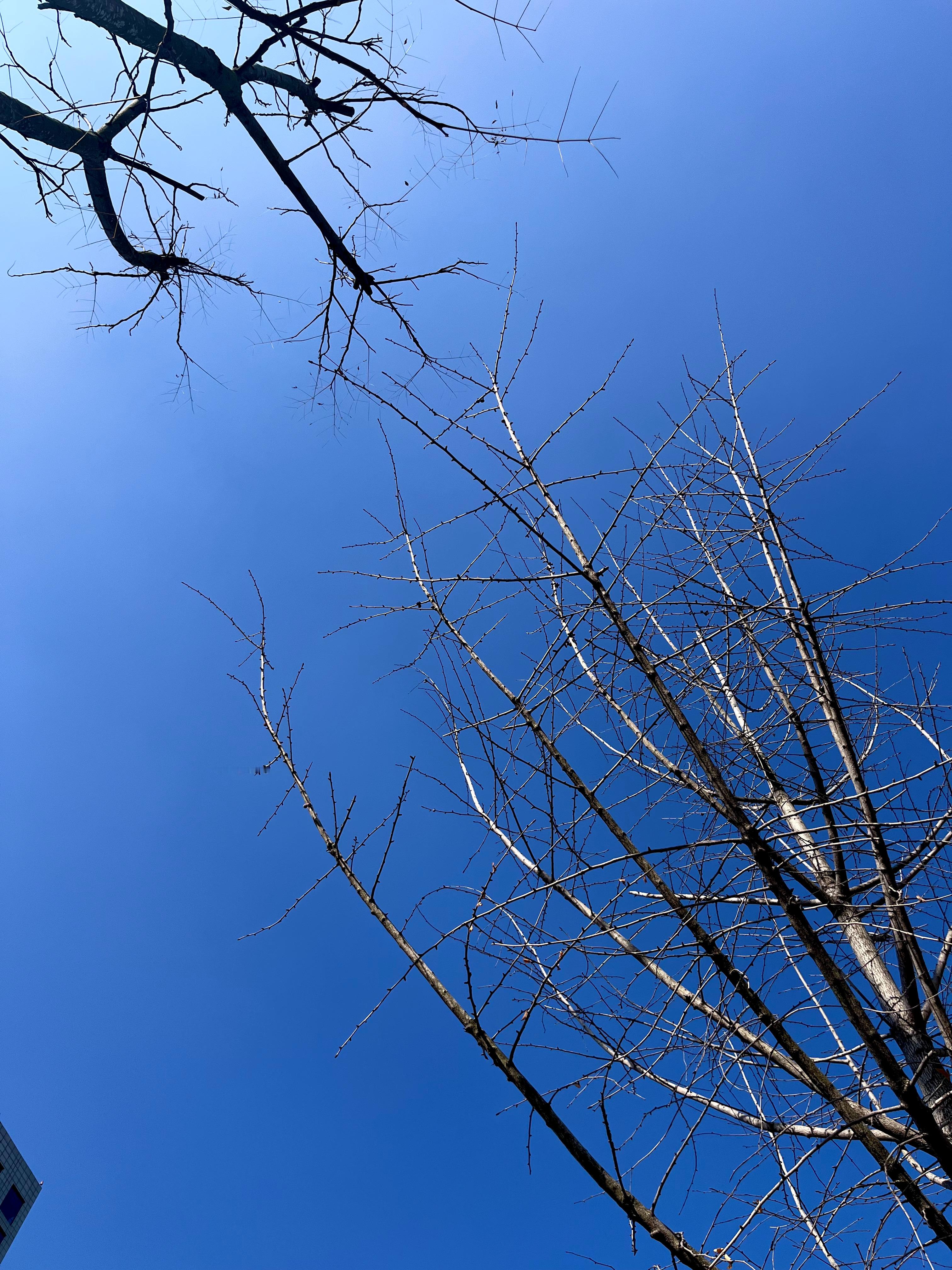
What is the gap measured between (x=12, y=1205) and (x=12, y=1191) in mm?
513

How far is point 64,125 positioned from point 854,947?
454 cm

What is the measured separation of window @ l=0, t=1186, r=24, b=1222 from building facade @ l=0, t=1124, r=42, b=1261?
0.01m

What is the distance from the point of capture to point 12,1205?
28781 millimetres

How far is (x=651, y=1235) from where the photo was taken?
168 centimetres

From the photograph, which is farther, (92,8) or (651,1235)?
(92,8)

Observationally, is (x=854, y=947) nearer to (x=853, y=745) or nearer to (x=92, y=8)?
(x=853, y=745)

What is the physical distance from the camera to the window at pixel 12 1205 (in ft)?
92.5

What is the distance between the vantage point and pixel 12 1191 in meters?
28.8

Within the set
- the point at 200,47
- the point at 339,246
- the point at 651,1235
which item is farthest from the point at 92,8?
the point at 651,1235

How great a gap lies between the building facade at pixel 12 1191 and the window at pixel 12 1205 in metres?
0.01

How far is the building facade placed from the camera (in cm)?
2806

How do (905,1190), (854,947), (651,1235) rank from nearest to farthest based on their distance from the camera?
(651,1235) < (905,1190) < (854,947)

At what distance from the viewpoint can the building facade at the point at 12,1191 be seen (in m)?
28.1

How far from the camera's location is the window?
28188mm
